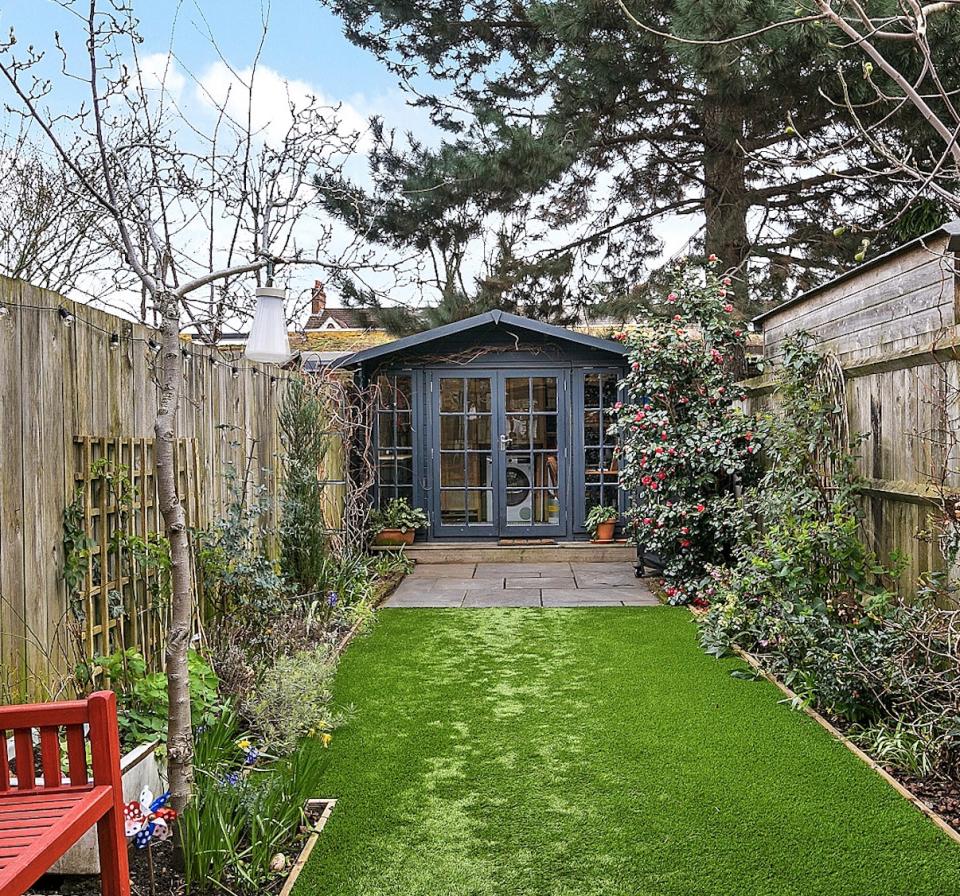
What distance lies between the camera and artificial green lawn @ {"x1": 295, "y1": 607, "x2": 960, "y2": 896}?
8.06 feet

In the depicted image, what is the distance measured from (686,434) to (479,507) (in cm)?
312

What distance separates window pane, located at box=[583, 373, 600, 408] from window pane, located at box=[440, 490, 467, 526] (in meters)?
1.65

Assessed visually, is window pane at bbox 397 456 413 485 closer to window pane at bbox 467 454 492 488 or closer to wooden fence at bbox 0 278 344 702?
window pane at bbox 467 454 492 488

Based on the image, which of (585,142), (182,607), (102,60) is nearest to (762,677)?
(182,607)

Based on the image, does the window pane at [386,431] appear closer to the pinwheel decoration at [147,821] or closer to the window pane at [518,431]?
the window pane at [518,431]

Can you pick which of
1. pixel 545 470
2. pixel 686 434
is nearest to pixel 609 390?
pixel 545 470

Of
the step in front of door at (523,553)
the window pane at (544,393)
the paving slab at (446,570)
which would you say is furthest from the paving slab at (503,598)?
the window pane at (544,393)

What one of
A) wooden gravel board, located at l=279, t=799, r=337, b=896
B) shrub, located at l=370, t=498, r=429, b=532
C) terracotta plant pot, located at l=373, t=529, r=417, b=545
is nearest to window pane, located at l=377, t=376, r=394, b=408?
shrub, located at l=370, t=498, r=429, b=532

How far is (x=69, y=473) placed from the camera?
3135mm

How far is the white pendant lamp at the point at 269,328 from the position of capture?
4.45 metres

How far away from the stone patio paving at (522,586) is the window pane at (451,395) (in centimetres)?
166

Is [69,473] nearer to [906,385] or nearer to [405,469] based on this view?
[906,385]

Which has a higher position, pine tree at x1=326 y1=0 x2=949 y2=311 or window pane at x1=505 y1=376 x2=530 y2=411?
pine tree at x1=326 y1=0 x2=949 y2=311

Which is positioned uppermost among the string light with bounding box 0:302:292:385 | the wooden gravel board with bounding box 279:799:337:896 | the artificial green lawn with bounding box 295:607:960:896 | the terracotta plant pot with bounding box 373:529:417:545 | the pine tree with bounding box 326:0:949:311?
the pine tree with bounding box 326:0:949:311
